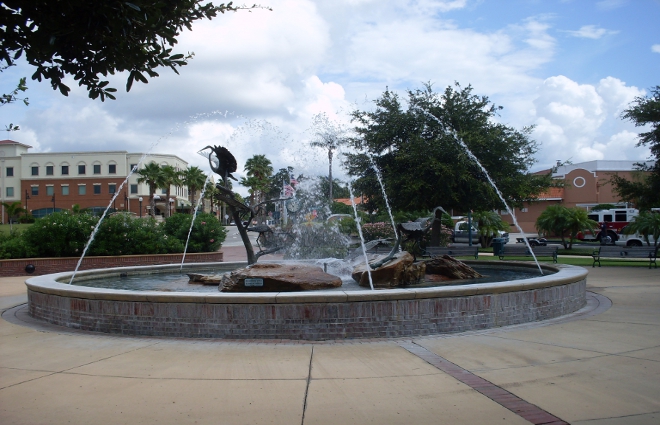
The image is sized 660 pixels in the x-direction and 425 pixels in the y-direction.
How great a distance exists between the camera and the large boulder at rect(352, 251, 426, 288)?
10.0 metres

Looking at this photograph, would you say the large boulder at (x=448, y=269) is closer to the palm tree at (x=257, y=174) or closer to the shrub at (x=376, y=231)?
the shrub at (x=376, y=231)

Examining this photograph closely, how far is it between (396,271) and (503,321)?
2586 millimetres

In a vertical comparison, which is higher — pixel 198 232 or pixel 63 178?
pixel 63 178

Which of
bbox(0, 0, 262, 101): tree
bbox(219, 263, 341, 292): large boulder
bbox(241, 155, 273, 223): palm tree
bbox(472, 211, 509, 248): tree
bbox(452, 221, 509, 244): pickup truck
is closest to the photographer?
bbox(0, 0, 262, 101): tree

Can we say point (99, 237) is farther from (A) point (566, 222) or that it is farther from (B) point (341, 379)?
(A) point (566, 222)

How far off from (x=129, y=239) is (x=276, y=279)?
12339mm

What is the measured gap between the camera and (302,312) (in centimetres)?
710

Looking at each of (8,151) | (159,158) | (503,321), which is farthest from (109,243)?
(8,151)

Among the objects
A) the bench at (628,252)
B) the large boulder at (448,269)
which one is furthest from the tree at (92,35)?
the bench at (628,252)

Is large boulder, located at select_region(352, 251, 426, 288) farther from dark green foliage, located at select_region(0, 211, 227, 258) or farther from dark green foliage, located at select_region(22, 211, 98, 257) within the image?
dark green foliage, located at select_region(22, 211, 98, 257)

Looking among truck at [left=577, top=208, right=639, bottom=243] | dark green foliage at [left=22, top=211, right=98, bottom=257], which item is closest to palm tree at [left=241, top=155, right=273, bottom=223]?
truck at [left=577, top=208, right=639, bottom=243]

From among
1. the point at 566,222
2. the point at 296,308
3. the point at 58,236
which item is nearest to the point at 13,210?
the point at 58,236

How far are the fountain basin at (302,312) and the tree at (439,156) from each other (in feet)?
41.3

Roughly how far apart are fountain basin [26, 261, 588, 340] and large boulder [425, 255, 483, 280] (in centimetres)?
352
